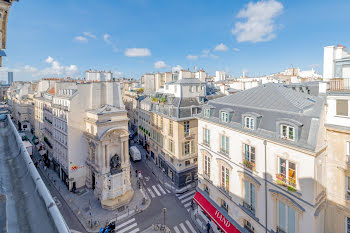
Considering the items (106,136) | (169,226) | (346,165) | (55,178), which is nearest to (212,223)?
(169,226)

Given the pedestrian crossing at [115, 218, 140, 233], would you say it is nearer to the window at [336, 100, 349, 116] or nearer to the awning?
the awning

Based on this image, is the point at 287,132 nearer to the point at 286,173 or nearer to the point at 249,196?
the point at 286,173

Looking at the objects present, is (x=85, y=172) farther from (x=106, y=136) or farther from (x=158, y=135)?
(x=158, y=135)

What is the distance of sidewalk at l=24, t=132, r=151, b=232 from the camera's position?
26825 millimetres

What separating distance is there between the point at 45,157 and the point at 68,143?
18.8 metres

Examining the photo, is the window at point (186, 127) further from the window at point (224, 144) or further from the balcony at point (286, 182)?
the balcony at point (286, 182)

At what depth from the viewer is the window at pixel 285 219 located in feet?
51.0

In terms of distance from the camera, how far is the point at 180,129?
3419 centimetres

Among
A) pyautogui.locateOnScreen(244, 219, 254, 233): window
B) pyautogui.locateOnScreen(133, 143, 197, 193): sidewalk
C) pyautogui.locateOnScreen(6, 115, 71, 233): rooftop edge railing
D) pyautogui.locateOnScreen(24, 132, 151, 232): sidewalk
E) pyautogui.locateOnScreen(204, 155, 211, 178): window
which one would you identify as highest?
pyautogui.locateOnScreen(6, 115, 71, 233): rooftop edge railing

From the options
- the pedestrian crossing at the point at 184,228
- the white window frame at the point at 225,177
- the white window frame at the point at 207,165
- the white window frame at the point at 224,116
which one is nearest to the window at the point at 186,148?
the white window frame at the point at 207,165

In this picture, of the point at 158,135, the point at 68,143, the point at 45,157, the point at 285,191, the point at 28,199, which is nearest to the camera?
the point at 28,199

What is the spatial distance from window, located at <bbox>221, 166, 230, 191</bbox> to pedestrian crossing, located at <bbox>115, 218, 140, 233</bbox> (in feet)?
41.3

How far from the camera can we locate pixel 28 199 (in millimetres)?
6047

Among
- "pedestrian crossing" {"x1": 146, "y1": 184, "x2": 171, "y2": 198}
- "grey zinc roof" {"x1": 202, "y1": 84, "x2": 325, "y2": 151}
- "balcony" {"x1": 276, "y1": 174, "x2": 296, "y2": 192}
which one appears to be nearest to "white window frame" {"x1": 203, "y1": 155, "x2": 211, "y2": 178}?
"grey zinc roof" {"x1": 202, "y1": 84, "x2": 325, "y2": 151}
